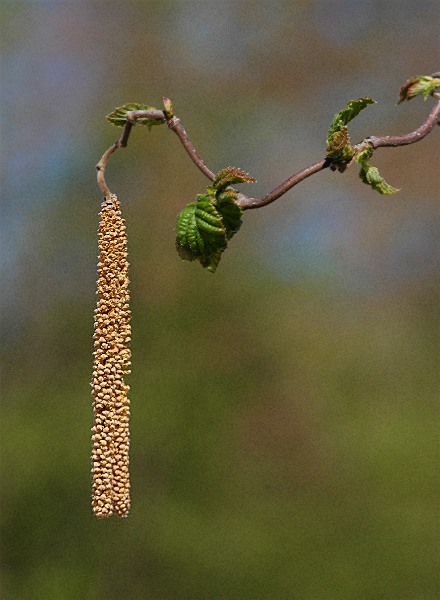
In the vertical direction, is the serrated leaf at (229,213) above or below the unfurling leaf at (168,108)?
below

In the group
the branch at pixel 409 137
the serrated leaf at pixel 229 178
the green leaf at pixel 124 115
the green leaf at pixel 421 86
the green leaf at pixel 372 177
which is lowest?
the serrated leaf at pixel 229 178

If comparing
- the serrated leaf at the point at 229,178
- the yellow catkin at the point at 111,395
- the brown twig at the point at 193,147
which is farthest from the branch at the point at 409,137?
the yellow catkin at the point at 111,395

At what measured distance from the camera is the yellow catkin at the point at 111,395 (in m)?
0.70

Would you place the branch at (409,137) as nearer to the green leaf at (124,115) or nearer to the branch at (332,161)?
the branch at (332,161)

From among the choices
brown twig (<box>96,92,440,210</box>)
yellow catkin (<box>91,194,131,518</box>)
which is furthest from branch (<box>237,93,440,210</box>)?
yellow catkin (<box>91,194,131,518</box>)

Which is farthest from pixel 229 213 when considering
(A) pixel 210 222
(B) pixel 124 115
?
(B) pixel 124 115

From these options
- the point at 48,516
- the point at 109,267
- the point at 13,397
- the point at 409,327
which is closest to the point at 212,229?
the point at 109,267

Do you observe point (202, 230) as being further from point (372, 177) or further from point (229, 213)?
point (372, 177)

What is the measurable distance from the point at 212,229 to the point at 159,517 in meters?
3.53

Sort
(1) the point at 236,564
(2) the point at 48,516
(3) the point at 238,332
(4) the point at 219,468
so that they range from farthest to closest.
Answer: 1. (3) the point at 238,332
2. (4) the point at 219,468
3. (1) the point at 236,564
4. (2) the point at 48,516

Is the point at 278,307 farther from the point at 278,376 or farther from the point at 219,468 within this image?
the point at 219,468

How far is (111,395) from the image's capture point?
0.72 metres

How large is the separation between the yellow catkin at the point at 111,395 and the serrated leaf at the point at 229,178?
4.3 inches

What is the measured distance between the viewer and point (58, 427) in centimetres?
402
